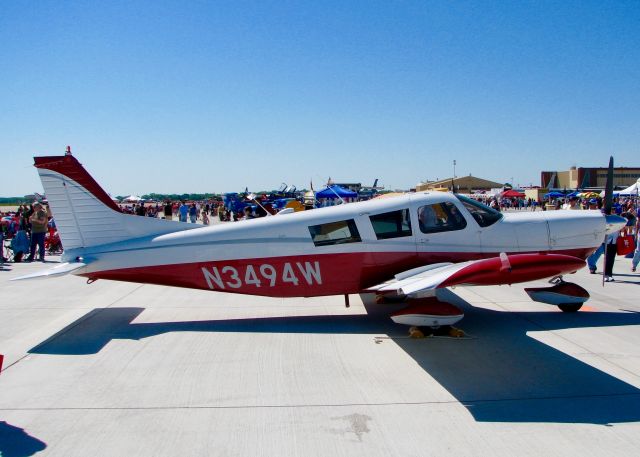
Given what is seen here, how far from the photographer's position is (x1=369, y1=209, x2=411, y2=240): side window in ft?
24.8

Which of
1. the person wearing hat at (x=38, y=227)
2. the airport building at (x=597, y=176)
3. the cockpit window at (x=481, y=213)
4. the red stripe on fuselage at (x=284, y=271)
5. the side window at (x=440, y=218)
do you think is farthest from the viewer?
the airport building at (x=597, y=176)

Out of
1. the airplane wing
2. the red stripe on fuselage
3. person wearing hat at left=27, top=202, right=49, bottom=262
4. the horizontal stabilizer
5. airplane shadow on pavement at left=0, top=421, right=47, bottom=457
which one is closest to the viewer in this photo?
airplane shadow on pavement at left=0, top=421, right=47, bottom=457

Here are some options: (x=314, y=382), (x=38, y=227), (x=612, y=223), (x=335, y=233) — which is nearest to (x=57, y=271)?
(x=335, y=233)

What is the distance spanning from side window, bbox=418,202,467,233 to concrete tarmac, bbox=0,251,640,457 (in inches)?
61.0

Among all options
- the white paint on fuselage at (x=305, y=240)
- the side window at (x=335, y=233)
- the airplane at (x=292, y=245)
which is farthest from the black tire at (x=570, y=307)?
the side window at (x=335, y=233)

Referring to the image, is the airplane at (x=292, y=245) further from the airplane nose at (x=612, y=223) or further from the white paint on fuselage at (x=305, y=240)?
the airplane nose at (x=612, y=223)

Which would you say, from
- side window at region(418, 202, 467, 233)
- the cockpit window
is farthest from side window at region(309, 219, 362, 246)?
the cockpit window

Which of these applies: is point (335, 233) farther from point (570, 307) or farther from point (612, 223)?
point (612, 223)

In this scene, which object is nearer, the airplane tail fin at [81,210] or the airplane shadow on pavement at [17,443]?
the airplane shadow on pavement at [17,443]

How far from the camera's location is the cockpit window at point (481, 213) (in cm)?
777

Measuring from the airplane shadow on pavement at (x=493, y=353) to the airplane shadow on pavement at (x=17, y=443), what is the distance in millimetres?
2135

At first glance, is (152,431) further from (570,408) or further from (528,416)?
(570,408)

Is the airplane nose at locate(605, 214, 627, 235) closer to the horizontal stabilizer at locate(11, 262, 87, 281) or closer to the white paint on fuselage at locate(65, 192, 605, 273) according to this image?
the white paint on fuselage at locate(65, 192, 605, 273)

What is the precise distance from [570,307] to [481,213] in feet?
7.27
